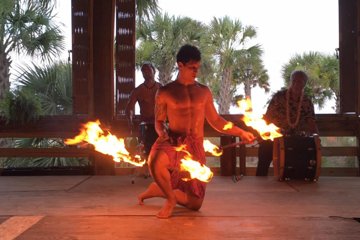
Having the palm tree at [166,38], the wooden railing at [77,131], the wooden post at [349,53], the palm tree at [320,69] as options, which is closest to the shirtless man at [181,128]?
the wooden railing at [77,131]

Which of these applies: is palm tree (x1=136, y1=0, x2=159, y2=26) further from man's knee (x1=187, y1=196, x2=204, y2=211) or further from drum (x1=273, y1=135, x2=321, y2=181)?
man's knee (x1=187, y1=196, x2=204, y2=211)

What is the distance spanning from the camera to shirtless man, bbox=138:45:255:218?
3.98 m

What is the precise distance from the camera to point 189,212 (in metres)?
4.13

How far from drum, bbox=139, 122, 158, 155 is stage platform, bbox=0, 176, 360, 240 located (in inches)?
19.3

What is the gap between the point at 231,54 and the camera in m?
9.70

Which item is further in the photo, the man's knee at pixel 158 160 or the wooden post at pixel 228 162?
the wooden post at pixel 228 162

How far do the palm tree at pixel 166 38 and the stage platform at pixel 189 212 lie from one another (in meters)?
3.66

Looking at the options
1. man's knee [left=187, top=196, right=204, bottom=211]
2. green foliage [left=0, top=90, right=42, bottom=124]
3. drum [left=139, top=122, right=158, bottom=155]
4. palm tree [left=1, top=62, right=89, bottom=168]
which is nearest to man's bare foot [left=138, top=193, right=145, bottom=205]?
man's knee [left=187, top=196, right=204, bottom=211]

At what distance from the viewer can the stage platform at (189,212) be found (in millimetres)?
3408

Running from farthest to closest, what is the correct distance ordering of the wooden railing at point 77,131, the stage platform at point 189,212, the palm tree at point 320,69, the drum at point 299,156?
the palm tree at point 320,69
the wooden railing at point 77,131
the drum at point 299,156
the stage platform at point 189,212

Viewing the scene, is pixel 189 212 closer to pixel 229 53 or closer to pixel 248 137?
pixel 248 137

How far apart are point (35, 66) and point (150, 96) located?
2.84m

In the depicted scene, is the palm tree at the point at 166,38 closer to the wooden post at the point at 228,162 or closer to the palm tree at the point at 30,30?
the palm tree at the point at 30,30

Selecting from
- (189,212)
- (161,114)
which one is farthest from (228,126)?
(189,212)
